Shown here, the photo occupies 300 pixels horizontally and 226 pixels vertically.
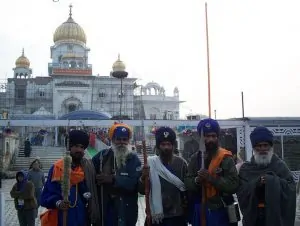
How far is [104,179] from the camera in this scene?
4.79m

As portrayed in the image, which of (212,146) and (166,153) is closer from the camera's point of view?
(212,146)

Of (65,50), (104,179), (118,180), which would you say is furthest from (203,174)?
(65,50)

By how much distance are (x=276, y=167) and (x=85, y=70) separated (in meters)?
41.0

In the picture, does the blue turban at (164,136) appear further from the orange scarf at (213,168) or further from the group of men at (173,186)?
the orange scarf at (213,168)

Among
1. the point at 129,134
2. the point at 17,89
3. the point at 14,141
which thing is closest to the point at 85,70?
the point at 17,89

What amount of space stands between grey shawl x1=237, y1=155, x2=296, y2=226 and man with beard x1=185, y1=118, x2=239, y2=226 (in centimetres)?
15

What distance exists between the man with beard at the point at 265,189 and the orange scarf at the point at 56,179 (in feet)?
6.14

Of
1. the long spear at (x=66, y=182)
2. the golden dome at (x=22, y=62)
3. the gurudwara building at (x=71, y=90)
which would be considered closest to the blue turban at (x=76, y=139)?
the long spear at (x=66, y=182)

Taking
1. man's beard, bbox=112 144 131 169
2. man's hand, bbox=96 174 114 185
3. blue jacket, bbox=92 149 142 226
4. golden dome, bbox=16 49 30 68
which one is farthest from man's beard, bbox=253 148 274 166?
golden dome, bbox=16 49 30 68

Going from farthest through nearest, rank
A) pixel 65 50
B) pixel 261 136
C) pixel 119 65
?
pixel 119 65
pixel 65 50
pixel 261 136

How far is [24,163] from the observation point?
23.2 metres

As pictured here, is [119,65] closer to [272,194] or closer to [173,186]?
[173,186]

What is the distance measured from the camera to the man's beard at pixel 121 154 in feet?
16.5

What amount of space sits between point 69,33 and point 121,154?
46072 millimetres
